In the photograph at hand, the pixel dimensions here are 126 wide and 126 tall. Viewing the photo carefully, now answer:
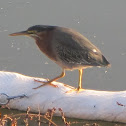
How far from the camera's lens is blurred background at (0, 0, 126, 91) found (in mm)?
4816

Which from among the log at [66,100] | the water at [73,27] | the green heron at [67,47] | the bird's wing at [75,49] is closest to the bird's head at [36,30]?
the green heron at [67,47]

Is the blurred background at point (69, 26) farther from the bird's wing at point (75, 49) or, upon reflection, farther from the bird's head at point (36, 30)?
the bird's head at point (36, 30)

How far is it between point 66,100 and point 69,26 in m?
1.99

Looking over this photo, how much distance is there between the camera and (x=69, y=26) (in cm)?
575

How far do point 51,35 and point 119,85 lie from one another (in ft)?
3.87

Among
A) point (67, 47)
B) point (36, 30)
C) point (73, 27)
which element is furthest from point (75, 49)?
point (73, 27)

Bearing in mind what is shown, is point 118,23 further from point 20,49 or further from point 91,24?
point 20,49

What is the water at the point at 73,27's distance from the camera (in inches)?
190

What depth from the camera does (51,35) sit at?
3912mm

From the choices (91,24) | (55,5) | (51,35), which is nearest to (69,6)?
(55,5)

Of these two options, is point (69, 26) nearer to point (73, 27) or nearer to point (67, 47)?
point (73, 27)

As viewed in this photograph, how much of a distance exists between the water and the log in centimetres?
Result: 65

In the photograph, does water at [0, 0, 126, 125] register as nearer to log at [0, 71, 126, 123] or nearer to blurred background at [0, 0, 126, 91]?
blurred background at [0, 0, 126, 91]

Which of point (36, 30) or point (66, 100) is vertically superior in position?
point (36, 30)
